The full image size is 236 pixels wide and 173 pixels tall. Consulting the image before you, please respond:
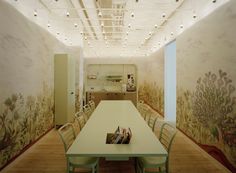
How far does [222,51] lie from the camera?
10.6 feet

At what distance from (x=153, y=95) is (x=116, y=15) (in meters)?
4.29

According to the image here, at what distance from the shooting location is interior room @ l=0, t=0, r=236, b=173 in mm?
2363

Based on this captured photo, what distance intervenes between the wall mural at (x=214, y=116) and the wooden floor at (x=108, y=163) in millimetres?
208

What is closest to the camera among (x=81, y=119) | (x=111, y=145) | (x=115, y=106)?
(x=111, y=145)

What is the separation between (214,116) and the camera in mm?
3490

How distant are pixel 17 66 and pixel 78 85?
3.85 metres

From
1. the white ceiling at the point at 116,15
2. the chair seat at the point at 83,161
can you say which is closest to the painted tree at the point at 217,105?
the white ceiling at the point at 116,15

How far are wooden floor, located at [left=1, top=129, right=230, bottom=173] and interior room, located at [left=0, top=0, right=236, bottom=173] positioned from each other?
0.06 feet

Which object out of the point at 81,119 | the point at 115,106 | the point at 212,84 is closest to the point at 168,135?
the point at 212,84

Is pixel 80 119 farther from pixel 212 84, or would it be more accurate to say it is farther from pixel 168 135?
pixel 212 84

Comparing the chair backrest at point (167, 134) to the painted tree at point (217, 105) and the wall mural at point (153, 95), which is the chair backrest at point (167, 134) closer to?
the painted tree at point (217, 105)

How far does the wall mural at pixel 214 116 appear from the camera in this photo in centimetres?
302

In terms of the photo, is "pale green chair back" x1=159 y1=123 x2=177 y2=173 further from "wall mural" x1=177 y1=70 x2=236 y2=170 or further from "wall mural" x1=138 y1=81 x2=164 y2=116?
"wall mural" x1=138 y1=81 x2=164 y2=116

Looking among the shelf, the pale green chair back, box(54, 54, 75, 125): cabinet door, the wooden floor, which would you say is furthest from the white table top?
the shelf
